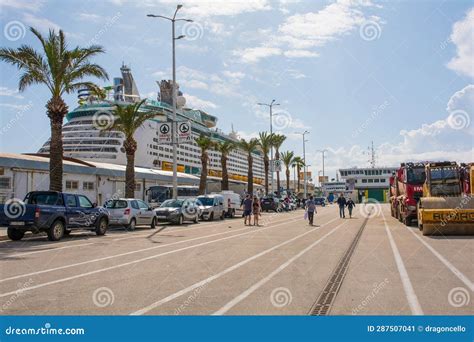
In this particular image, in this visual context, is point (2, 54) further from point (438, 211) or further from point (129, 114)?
point (438, 211)

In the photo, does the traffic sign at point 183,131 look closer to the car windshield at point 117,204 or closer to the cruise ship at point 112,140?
the car windshield at point 117,204

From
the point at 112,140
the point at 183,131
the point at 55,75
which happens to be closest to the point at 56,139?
the point at 55,75

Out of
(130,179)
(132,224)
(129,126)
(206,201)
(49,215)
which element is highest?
(129,126)

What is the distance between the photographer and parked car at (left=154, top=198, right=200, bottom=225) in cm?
2794

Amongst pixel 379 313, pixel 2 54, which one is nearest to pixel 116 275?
pixel 379 313

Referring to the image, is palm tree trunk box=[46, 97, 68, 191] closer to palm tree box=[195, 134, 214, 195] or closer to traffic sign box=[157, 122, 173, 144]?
traffic sign box=[157, 122, 173, 144]

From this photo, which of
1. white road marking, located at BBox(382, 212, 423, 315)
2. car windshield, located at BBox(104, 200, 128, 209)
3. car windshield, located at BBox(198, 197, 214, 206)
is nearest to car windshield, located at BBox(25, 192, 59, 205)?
car windshield, located at BBox(104, 200, 128, 209)

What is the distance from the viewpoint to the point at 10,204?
16.2 metres

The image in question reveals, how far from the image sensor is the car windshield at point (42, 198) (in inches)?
681

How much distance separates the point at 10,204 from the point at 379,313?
13.9 metres

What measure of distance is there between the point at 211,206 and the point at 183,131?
→ 18.6 ft

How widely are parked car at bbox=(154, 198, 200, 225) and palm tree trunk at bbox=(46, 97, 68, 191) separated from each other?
5.78m

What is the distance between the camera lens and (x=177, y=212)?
28031 millimetres

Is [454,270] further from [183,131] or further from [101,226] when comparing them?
[183,131]
